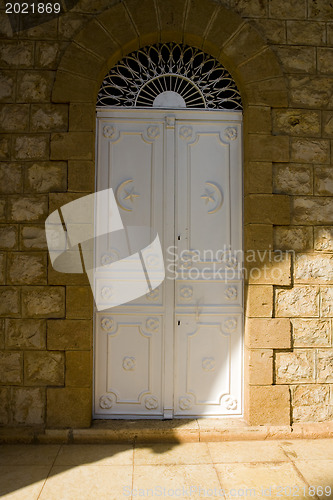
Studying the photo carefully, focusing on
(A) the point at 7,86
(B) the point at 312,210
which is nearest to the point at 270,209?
(B) the point at 312,210

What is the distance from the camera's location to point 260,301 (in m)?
3.54

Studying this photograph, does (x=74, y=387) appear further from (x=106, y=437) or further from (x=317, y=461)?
(x=317, y=461)

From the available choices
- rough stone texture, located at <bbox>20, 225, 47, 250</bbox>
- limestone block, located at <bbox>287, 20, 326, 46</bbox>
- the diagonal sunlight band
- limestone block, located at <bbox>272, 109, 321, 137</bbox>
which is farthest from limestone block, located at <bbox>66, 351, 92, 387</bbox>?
limestone block, located at <bbox>287, 20, 326, 46</bbox>

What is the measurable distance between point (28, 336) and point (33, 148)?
5.27 ft

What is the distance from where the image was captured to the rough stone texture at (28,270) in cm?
350

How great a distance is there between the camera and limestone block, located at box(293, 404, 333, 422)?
3.53 meters

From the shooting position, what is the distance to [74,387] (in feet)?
11.3

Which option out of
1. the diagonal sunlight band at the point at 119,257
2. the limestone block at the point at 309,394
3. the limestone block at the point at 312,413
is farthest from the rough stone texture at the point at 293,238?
the limestone block at the point at 312,413

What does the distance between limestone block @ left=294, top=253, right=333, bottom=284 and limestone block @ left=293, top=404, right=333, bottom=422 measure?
1.08m

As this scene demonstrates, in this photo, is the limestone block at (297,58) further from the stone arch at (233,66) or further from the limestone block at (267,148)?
the limestone block at (267,148)

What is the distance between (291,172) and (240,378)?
1884mm

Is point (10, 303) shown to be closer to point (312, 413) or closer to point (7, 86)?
point (7, 86)

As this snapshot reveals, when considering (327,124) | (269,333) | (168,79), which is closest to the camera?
(269,333)

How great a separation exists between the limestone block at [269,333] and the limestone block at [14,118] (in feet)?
8.46
